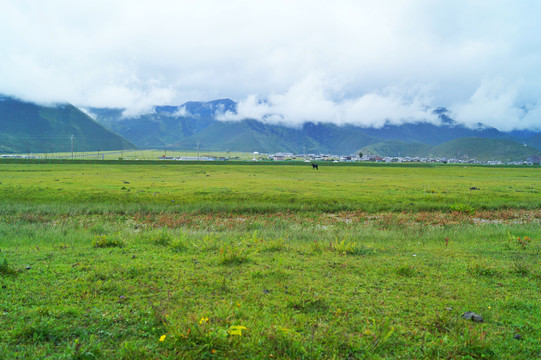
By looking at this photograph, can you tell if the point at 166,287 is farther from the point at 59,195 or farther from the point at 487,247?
the point at 59,195

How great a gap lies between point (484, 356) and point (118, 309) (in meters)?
7.57

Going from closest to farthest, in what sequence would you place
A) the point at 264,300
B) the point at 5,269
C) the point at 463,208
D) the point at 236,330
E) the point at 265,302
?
the point at 236,330 → the point at 265,302 → the point at 264,300 → the point at 5,269 → the point at 463,208

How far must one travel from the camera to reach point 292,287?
867 centimetres

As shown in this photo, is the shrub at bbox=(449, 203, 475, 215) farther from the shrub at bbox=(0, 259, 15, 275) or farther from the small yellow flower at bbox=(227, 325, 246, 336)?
the shrub at bbox=(0, 259, 15, 275)

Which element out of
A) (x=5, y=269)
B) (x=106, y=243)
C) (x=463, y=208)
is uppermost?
(x=5, y=269)

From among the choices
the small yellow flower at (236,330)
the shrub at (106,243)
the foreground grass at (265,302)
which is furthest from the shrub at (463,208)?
the small yellow flower at (236,330)

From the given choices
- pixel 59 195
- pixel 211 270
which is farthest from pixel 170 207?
pixel 211 270

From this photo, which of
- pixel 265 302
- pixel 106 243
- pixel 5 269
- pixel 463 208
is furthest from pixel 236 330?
pixel 463 208

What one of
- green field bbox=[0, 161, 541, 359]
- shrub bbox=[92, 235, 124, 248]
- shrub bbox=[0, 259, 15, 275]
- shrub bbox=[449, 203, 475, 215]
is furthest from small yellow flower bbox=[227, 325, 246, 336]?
shrub bbox=[449, 203, 475, 215]

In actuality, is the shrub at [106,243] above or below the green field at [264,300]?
below

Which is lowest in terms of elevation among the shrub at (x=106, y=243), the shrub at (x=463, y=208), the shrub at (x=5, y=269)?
the shrub at (x=463, y=208)

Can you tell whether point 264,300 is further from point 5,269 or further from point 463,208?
point 463,208

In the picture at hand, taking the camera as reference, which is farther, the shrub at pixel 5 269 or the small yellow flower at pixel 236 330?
the shrub at pixel 5 269

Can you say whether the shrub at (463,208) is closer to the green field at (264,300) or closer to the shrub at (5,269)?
the green field at (264,300)
